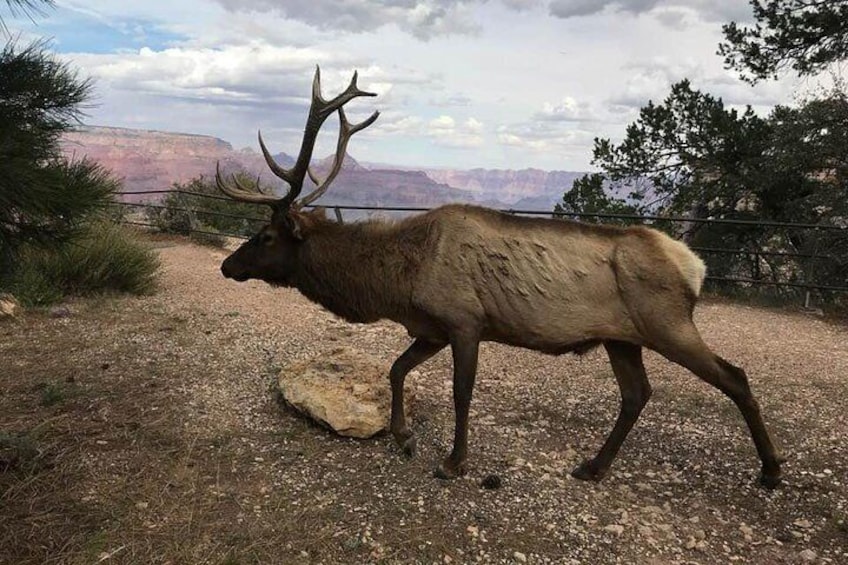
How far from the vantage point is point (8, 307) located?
869 centimetres

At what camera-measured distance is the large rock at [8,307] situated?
8523mm

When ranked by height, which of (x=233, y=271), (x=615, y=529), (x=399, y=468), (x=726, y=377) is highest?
(x=233, y=271)

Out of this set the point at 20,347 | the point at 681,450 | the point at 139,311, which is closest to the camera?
the point at 681,450

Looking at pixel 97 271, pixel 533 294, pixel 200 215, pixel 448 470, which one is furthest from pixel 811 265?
pixel 200 215

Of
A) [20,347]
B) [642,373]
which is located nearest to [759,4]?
[642,373]

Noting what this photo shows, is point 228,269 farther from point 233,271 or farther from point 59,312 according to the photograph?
point 59,312

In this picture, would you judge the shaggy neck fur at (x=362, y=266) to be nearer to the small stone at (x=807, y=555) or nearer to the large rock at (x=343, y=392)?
the large rock at (x=343, y=392)

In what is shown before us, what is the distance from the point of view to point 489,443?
554 centimetres

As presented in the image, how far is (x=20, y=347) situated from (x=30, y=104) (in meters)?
4.64

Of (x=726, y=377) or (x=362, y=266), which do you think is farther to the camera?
(x=362, y=266)

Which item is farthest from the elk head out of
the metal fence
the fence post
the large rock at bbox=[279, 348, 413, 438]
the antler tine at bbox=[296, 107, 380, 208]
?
the fence post

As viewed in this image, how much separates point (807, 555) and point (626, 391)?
62.4 inches

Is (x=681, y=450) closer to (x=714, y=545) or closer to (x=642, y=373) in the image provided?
(x=642, y=373)

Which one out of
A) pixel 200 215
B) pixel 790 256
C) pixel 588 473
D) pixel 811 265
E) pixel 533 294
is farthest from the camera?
pixel 200 215
